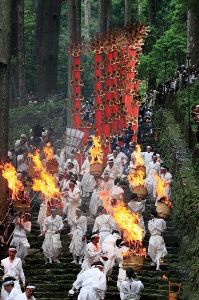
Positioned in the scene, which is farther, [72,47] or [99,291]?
[72,47]

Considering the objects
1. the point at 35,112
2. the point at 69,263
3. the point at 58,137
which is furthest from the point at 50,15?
the point at 69,263

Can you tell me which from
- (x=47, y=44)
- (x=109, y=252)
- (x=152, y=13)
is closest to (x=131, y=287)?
(x=109, y=252)

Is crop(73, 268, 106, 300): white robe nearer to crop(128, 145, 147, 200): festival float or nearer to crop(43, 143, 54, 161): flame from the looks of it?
crop(128, 145, 147, 200): festival float

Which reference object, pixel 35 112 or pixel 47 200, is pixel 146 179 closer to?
pixel 47 200

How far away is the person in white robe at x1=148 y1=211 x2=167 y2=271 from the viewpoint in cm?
2178

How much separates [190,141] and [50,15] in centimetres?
2570

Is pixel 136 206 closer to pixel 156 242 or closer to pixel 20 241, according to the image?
pixel 156 242

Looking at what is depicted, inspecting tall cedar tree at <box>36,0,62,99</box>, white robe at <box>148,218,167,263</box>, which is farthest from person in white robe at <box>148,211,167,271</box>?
tall cedar tree at <box>36,0,62,99</box>

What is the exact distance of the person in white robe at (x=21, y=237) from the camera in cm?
2258

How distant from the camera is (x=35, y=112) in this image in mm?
48656

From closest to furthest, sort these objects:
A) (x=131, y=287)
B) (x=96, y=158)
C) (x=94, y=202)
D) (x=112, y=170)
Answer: (x=131, y=287), (x=94, y=202), (x=112, y=170), (x=96, y=158)

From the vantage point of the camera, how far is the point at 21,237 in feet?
74.3

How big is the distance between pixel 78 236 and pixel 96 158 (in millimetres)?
7203

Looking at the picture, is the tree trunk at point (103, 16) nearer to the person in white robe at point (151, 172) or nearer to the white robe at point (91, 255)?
the person in white robe at point (151, 172)
